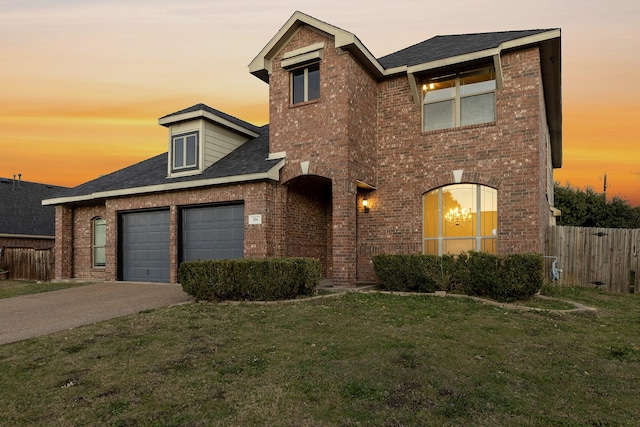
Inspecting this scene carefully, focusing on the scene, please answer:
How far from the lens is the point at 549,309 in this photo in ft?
26.7

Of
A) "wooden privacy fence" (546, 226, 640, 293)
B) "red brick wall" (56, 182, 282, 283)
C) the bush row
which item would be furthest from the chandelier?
"red brick wall" (56, 182, 282, 283)

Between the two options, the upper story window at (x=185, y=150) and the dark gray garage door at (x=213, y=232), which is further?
the upper story window at (x=185, y=150)

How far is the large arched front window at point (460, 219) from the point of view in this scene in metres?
11.3

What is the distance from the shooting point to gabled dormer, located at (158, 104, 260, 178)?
1471 cm

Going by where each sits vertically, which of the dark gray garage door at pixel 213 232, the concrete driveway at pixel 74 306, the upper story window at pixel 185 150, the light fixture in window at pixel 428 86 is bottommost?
the concrete driveway at pixel 74 306

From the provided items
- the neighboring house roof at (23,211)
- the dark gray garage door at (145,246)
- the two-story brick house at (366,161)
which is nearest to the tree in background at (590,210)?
the two-story brick house at (366,161)

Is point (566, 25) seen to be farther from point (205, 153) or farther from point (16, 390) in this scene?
point (16, 390)

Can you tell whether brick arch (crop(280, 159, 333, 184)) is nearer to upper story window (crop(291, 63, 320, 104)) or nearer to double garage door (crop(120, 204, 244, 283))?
double garage door (crop(120, 204, 244, 283))

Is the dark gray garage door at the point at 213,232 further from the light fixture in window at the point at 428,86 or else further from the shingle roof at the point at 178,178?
the light fixture in window at the point at 428,86

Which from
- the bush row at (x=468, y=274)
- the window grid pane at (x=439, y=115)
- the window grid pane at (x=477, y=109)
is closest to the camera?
the bush row at (x=468, y=274)

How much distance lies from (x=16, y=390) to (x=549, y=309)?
8.67 metres

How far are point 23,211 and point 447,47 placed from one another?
27.7m

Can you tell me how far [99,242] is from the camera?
1720cm

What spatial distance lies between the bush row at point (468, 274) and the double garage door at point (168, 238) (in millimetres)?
5200
